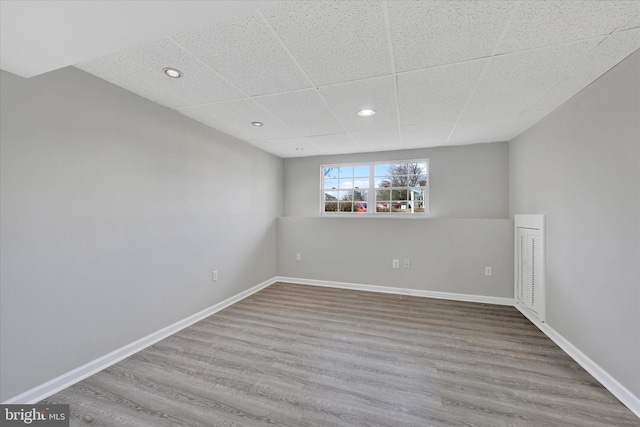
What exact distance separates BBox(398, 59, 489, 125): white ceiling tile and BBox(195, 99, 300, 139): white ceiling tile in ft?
4.65

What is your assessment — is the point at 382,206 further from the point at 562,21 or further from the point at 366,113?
the point at 562,21

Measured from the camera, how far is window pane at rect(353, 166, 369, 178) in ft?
15.7

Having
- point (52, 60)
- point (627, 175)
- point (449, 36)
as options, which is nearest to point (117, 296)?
point (52, 60)

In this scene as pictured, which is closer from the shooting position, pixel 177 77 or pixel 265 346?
pixel 177 77

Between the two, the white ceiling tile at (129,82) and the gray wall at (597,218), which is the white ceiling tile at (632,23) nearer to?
the gray wall at (597,218)

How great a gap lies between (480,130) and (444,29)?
2.28m

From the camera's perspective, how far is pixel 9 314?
1.67 m

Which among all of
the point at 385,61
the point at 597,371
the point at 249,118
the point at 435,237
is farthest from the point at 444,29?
the point at 435,237

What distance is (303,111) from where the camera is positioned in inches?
108

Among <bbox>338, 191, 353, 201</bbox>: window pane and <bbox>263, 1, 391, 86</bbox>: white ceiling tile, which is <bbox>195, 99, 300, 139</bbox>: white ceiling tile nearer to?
<bbox>263, 1, 391, 86</bbox>: white ceiling tile

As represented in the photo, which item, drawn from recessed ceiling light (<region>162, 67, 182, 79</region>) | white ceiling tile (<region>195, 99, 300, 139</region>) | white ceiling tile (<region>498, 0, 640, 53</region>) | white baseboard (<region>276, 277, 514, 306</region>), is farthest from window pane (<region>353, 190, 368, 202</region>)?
recessed ceiling light (<region>162, 67, 182, 79</region>)

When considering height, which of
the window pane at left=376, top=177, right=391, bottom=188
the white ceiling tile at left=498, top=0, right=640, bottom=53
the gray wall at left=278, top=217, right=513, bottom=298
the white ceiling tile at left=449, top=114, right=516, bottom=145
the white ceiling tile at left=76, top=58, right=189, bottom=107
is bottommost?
the gray wall at left=278, top=217, right=513, bottom=298

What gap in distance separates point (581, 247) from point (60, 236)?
164 inches

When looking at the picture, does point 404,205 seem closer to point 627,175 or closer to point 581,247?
point 581,247
